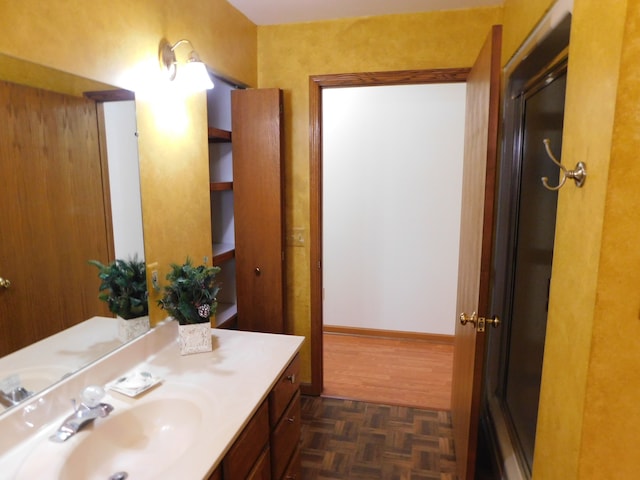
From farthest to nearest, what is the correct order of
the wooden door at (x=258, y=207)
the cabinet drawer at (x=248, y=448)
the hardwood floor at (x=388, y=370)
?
the hardwood floor at (x=388, y=370)
the wooden door at (x=258, y=207)
the cabinet drawer at (x=248, y=448)

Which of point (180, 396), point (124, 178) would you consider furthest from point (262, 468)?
point (124, 178)

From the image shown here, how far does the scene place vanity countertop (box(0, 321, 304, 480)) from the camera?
1.01m

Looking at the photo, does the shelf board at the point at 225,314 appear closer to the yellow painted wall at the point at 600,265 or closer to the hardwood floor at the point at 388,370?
the hardwood floor at the point at 388,370

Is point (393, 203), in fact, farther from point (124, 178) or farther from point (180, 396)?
point (180, 396)

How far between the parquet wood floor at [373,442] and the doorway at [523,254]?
0.31m

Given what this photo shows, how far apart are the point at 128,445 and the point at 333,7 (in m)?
2.29

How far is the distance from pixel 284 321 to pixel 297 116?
1.33 metres

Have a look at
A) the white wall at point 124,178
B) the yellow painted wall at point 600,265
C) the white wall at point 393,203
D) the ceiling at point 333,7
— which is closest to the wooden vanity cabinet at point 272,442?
the white wall at point 124,178

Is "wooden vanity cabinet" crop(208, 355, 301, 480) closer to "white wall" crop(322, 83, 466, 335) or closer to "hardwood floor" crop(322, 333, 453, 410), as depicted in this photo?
"hardwood floor" crop(322, 333, 453, 410)

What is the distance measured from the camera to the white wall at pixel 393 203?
135 inches

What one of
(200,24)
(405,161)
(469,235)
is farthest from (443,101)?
(200,24)

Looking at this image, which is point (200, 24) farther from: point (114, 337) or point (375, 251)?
point (375, 251)

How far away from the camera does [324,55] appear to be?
2.47 m

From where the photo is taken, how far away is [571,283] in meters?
1.05
